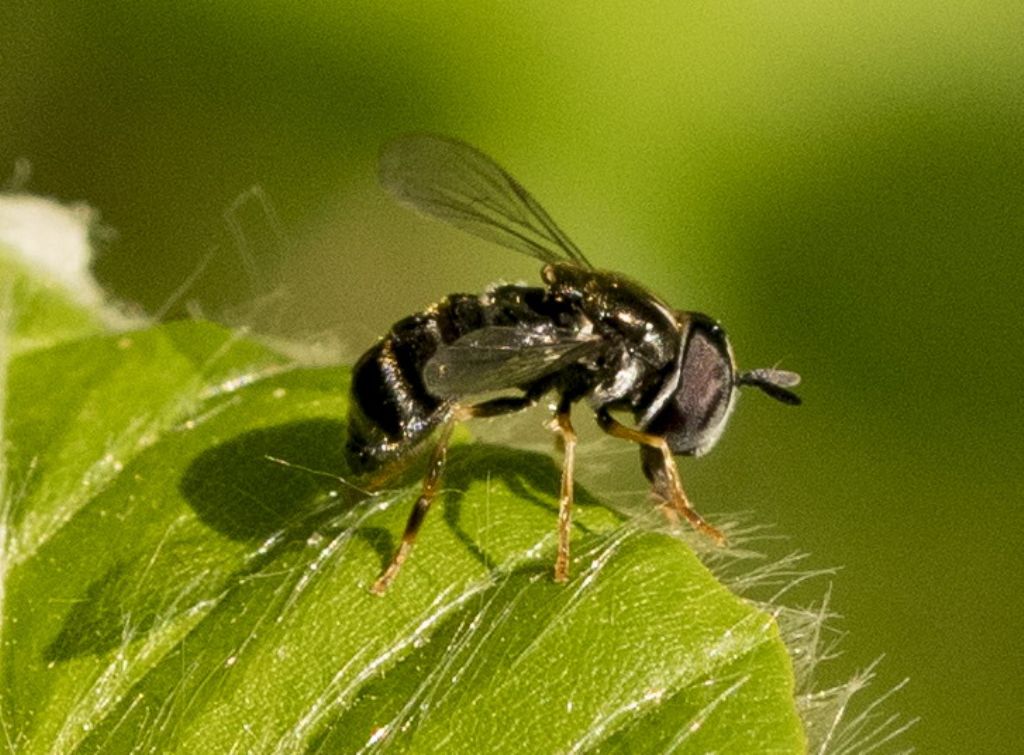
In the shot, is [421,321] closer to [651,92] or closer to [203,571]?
[203,571]

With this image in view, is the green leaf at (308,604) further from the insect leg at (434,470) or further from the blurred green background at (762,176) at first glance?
the blurred green background at (762,176)

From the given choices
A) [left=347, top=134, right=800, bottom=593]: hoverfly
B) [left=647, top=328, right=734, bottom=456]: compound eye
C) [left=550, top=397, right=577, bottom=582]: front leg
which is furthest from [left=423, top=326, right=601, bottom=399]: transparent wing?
[left=647, top=328, right=734, bottom=456]: compound eye

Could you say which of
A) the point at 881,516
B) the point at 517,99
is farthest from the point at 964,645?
the point at 517,99

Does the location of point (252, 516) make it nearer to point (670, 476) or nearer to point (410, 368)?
point (410, 368)

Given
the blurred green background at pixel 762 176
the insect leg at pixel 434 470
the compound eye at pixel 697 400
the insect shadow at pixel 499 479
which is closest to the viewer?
the insect leg at pixel 434 470

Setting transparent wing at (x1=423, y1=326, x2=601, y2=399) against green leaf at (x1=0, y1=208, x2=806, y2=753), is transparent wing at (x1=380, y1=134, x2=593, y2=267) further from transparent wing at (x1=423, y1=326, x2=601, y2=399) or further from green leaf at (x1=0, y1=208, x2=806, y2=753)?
green leaf at (x1=0, y1=208, x2=806, y2=753)

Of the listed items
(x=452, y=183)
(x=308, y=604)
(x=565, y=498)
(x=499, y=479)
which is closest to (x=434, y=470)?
(x=499, y=479)

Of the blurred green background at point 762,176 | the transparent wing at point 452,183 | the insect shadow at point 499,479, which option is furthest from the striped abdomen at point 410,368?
the blurred green background at point 762,176
